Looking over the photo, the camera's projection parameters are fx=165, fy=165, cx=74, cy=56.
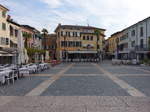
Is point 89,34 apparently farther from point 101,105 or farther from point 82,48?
point 101,105

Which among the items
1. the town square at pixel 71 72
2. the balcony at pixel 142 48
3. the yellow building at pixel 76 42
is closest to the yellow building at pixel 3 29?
the town square at pixel 71 72

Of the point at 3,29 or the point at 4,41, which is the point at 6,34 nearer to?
the point at 3,29

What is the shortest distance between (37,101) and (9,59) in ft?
90.5

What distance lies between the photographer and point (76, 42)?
49.3m

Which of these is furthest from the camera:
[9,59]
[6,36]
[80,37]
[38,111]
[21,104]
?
[80,37]

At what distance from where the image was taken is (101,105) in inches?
235

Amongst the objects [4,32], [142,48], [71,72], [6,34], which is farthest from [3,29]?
[142,48]

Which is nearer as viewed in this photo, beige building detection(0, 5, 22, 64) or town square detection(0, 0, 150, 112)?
town square detection(0, 0, 150, 112)

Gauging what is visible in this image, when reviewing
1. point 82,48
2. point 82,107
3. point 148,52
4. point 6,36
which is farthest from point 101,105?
point 82,48

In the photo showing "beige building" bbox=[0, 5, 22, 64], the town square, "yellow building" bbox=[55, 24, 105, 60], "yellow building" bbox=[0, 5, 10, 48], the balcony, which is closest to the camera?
the town square

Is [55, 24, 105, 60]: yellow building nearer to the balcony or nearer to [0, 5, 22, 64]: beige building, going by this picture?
the balcony

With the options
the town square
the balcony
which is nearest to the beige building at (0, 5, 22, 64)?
the town square

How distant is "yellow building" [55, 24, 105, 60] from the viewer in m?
48.0

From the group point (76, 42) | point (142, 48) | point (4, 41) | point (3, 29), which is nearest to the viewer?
point (3, 29)
